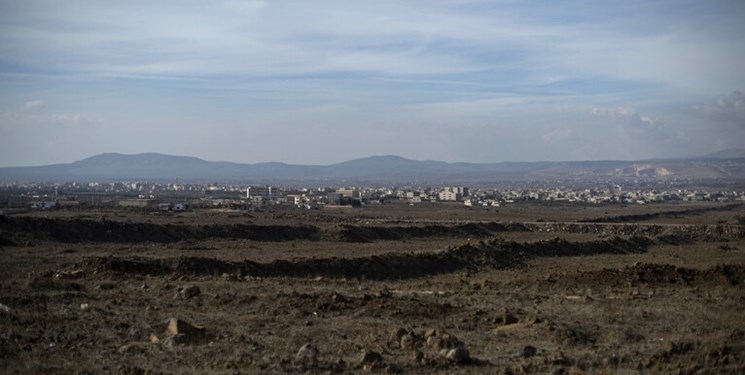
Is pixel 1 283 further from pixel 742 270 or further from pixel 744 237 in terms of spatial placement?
pixel 744 237

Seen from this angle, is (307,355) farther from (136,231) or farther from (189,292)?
(136,231)

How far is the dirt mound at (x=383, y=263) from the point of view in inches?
1101

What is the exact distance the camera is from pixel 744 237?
62.4 meters

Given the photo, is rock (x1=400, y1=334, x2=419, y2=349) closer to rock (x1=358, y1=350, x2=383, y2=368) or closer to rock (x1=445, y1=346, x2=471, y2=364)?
rock (x1=445, y1=346, x2=471, y2=364)

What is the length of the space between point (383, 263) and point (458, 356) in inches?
903

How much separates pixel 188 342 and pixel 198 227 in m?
39.2

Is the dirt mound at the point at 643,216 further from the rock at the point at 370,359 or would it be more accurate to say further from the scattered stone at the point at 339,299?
the rock at the point at 370,359

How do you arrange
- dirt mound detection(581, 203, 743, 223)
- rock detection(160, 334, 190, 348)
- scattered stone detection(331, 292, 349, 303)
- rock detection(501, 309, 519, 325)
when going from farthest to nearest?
1. dirt mound detection(581, 203, 743, 223)
2. scattered stone detection(331, 292, 349, 303)
3. rock detection(501, 309, 519, 325)
4. rock detection(160, 334, 190, 348)

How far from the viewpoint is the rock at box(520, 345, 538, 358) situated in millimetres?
12656

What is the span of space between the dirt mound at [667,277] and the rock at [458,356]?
14.6 meters

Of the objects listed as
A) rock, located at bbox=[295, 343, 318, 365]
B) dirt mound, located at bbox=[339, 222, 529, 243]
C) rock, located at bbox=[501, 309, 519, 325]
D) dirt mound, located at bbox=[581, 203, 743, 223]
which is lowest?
dirt mound, located at bbox=[581, 203, 743, 223]

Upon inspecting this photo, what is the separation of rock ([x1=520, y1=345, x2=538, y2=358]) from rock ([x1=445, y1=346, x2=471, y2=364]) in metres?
1.22

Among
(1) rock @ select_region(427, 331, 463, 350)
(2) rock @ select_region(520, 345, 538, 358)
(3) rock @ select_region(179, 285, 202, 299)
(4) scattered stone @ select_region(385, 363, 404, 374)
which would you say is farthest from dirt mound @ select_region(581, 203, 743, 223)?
(4) scattered stone @ select_region(385, 363, 404, 374)

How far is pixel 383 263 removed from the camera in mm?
34812
